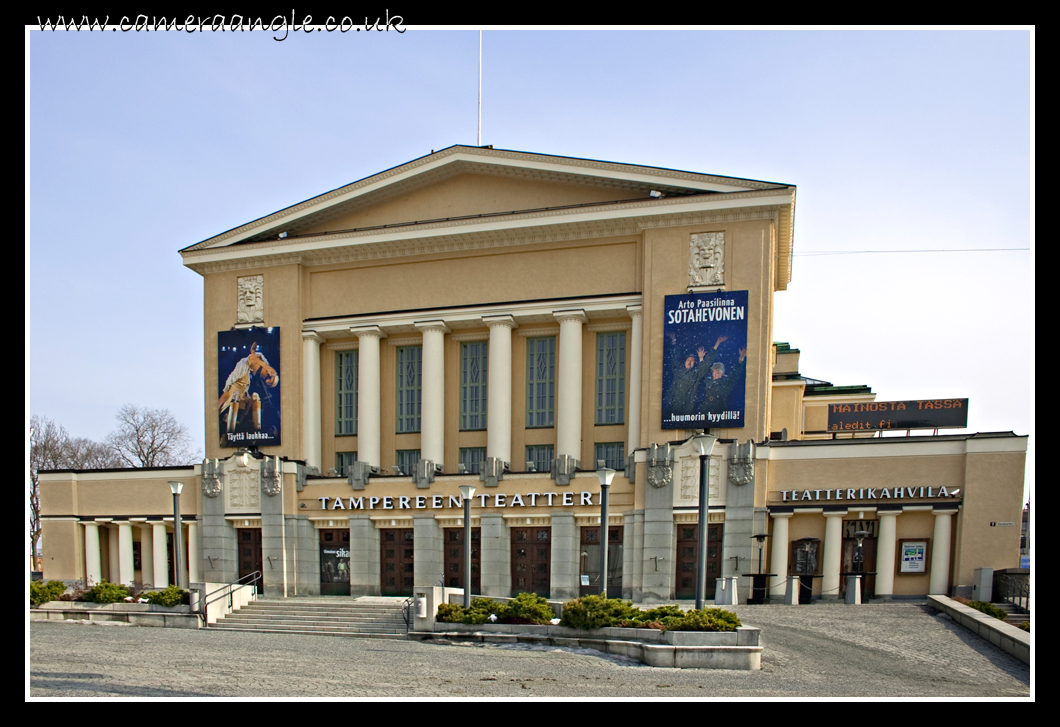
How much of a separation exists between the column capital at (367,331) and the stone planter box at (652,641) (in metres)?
19.2

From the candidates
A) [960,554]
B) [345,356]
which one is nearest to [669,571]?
[960,554]

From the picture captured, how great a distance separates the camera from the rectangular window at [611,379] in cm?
4231

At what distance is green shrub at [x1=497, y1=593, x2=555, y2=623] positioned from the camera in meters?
27.2

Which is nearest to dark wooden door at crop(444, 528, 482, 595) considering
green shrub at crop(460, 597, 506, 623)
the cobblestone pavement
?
the cobblestone pavement

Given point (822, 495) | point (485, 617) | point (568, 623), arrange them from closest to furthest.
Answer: point (568, 623) → point (485, 617) → point (822, 495)

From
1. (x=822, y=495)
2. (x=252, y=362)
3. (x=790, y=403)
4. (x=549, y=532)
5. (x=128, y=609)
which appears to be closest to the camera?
(x=128, y=609)

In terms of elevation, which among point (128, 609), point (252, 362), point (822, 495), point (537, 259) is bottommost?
point (128, 609)

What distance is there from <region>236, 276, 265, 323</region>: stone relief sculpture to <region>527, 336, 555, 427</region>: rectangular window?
12.1 m

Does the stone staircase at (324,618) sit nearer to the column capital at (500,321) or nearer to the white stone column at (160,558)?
the white stone column at (160,558)

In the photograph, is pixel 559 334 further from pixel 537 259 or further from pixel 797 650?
pixel 797 650

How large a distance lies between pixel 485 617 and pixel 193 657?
785 centimetres

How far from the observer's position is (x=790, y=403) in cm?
5572

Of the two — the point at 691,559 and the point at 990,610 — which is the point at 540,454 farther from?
the point at 990,610

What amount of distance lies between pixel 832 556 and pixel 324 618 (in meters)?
17.8
